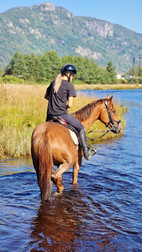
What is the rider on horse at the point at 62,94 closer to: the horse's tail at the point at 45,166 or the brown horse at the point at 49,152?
the brown horse at the point at 49,152

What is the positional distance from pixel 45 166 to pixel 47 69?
105901 millimetres

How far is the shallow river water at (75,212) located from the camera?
489 cm

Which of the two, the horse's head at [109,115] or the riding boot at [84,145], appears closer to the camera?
the riding boot at [84,145]

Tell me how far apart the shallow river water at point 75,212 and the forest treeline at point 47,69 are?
83728mm

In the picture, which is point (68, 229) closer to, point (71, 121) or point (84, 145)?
point (84, 145)

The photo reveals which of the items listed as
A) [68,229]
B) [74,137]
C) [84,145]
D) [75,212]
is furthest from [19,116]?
[68,229]

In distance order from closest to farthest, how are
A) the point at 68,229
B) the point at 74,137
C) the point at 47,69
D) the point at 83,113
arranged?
the point at 68,229 → the point at 74,137 → the point at 83,113 → the point at 47,69

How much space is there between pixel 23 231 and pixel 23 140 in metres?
5.80

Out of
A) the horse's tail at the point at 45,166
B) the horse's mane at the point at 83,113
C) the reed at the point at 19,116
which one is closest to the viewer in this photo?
the horse's tail at the point at 45,166

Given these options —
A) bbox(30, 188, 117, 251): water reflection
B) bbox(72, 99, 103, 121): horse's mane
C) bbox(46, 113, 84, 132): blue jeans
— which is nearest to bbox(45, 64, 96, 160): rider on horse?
bbox(46, 113, 84, 132): blue jeans

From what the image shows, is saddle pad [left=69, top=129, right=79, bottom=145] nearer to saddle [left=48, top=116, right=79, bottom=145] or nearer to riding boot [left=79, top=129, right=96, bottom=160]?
saddle [left=48, top=116, right=79, bottom=145]

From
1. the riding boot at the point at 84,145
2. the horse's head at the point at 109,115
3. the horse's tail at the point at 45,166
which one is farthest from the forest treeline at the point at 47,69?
the horse's tail at the point at 45,166

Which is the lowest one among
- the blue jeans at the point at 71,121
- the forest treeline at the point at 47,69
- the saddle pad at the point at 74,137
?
the saddle pad at the point at 74,137

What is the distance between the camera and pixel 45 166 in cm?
565
